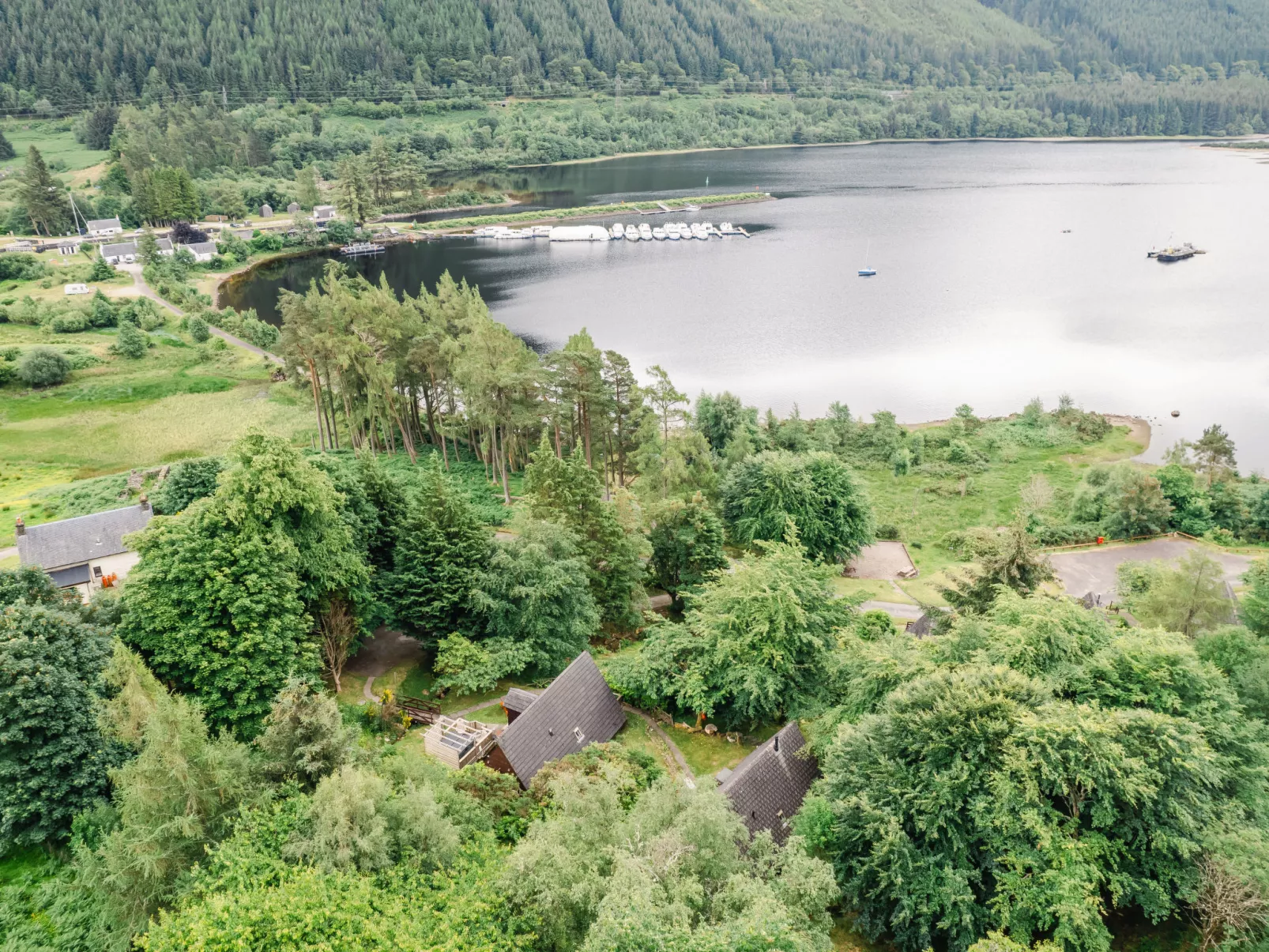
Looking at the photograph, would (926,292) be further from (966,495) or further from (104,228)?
(104,228)

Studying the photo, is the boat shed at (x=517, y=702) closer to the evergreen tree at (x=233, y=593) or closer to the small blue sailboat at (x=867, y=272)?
the evergreen tree at (x=233, y=593)

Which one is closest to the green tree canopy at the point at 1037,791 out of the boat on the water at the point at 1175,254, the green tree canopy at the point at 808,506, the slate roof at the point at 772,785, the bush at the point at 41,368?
the slate roof at the point at 772,785

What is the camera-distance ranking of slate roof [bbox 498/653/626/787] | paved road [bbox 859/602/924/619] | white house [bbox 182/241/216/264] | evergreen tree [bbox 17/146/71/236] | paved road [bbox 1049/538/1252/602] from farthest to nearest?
evergreen tree [bbox 17/146/71/236] < white house [bbox 182/241/216/264] < paved road [bbox 1049/538/1252/602] < paved road [bbox 859/602/924/619] < slate roof [bbox 498/653/626/787]

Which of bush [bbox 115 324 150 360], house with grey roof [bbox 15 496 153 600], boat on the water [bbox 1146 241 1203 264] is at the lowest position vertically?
house with grey roof [bbox 15 496 153 600]

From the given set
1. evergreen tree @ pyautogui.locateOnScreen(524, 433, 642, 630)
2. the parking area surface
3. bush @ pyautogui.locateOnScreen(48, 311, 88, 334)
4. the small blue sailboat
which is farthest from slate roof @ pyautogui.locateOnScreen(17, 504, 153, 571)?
the small blue sailboat

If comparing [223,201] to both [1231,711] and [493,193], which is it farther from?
[1231,711]

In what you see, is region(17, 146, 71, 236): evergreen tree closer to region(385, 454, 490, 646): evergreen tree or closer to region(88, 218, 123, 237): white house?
region(88, 218, 123, 237): white house

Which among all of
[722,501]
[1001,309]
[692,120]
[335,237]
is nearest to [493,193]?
[335,237]
